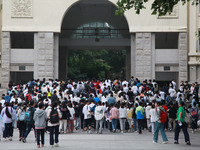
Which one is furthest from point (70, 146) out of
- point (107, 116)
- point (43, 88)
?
point (43, 88)

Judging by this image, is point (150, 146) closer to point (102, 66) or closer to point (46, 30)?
point (46, 30)

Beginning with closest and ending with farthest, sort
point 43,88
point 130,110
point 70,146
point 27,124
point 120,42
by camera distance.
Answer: point 70,146 → point 27,124 → point 130,110 → point 43,88 → point 120,42

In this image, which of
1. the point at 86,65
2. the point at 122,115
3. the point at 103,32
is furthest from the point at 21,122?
the point at 86,65

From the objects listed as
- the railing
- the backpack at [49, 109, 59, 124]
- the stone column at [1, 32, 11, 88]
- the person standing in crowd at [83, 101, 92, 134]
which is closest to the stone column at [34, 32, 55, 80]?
the stone column at [1, 32, 11, 88]

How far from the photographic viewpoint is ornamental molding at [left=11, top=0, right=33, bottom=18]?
112 feet

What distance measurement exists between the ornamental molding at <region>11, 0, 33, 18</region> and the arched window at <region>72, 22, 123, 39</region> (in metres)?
8.01

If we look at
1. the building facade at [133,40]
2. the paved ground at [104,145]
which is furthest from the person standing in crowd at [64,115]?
the building facade at [133,40]

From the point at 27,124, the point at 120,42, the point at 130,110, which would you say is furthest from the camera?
the point at 120,42

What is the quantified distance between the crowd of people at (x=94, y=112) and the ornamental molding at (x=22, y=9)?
732cm

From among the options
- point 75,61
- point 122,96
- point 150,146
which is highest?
point 75,61

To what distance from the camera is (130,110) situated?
21.7m

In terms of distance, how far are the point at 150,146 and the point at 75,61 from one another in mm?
43108

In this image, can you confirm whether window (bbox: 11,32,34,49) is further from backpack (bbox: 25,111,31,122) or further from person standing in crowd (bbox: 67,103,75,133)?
backpack (bbox: 25,111,31,122)

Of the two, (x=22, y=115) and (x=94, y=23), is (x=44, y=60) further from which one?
(x=22, y=115)
